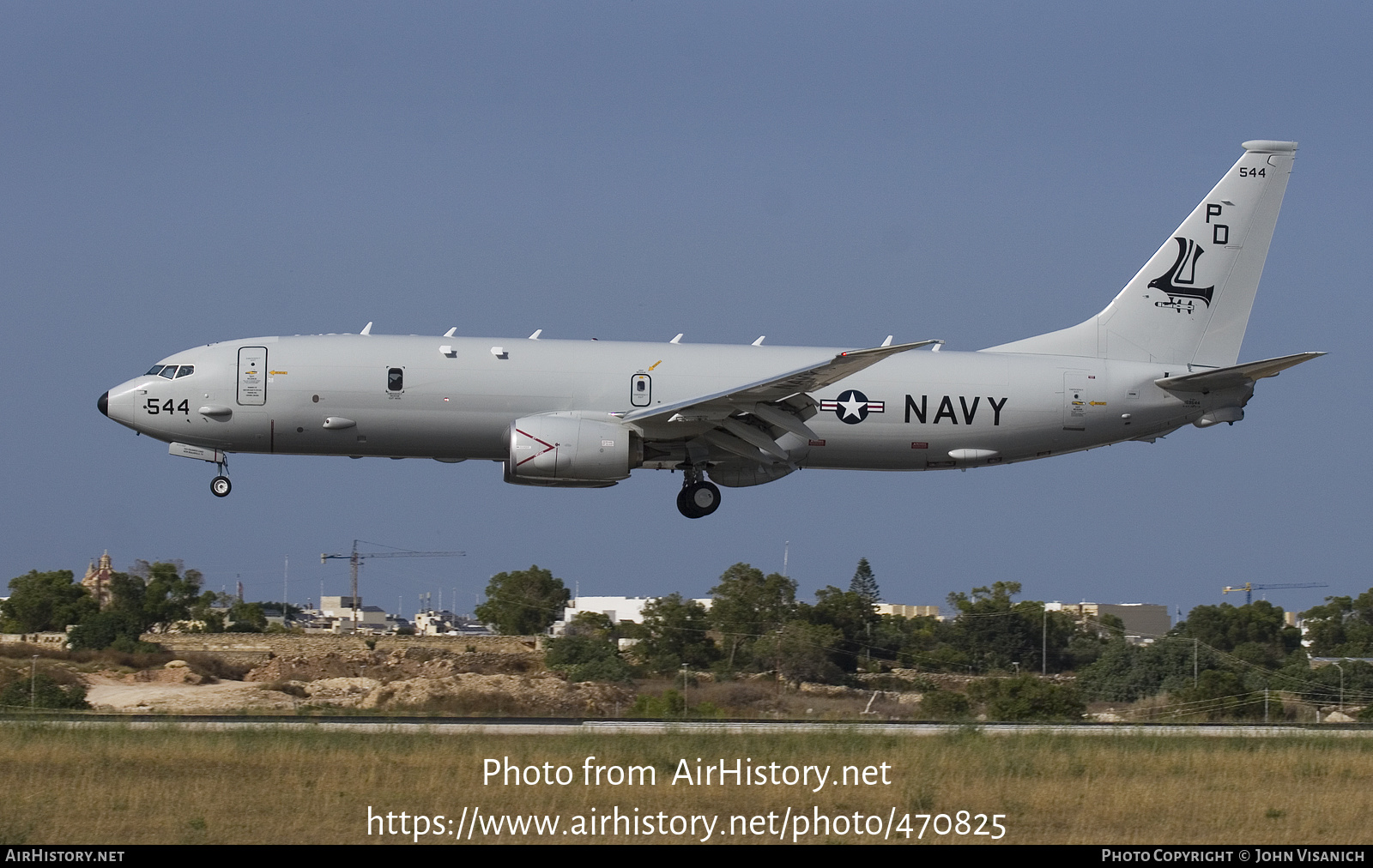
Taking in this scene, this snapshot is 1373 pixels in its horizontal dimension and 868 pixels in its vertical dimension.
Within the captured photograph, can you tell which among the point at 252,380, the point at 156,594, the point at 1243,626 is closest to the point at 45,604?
the point at 156,594

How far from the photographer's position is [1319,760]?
2359 cm

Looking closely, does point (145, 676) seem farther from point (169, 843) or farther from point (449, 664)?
point (169, 843)

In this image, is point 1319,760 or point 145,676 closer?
point 1319,760

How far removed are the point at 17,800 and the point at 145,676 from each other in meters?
18.3

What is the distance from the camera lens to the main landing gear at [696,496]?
3456cm

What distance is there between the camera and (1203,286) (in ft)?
122

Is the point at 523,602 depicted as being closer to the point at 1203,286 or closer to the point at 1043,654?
the point at 1043,654

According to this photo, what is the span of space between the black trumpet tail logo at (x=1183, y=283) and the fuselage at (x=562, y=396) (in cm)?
270

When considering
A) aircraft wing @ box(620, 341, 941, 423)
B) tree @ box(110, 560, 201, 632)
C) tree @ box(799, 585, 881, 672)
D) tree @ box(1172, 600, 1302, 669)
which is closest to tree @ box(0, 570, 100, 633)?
tree @ box(110, 560, 201, 632)

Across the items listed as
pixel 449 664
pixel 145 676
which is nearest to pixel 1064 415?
pixel 449 664

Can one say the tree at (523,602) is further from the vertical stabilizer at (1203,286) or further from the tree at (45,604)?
the vertical stabilizer at (1203,286)

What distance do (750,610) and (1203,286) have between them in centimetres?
1690

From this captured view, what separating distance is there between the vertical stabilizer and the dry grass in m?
13.9

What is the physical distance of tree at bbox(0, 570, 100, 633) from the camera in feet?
179
